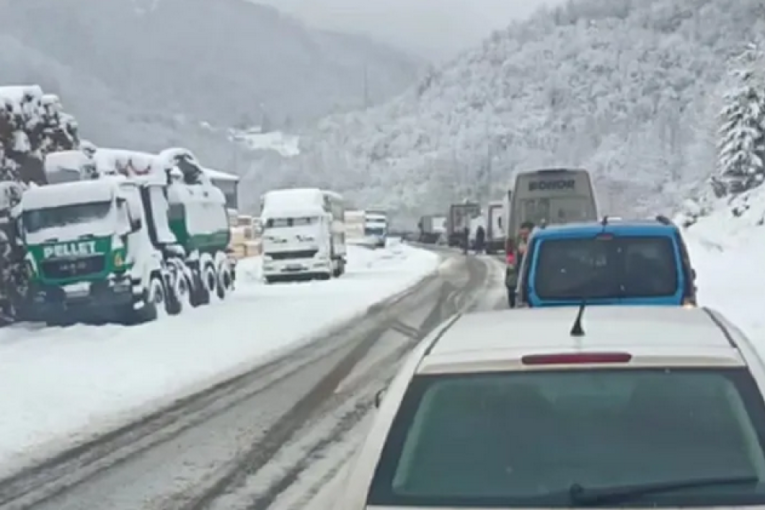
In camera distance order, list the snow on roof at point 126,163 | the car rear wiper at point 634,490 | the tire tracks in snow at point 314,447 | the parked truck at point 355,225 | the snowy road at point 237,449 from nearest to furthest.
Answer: the car rear wiper at point 634,490
the tire tracks in snow at point 314,447
the snowy road at point 237,449
the snow on roof at point 126,163
the parked truck at point 355,225

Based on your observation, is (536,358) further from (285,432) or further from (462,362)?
(285,432)

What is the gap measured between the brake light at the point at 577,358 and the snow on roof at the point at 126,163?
2777 cm

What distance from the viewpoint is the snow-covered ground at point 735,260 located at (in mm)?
22422

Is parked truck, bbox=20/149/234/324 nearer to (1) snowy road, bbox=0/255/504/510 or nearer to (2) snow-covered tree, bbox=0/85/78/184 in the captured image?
(2) snow-covered tree, bbox=0/85/78/184

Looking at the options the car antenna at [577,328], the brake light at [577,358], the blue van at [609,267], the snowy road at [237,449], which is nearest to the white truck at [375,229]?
the snowy road at [237,449]

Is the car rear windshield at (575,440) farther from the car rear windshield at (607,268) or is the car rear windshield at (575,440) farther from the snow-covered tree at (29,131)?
the snow-covered tree at (29,131)

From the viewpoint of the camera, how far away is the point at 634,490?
376cm

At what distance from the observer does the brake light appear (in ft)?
13.5

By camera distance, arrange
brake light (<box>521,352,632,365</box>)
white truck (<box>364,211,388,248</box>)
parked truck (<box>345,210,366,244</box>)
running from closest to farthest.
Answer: brake light (<box>521,352,632,365</box>) → white truck (<box>364,211,388,248</box>) → parked truck (<box>345,210,366,244</box>)

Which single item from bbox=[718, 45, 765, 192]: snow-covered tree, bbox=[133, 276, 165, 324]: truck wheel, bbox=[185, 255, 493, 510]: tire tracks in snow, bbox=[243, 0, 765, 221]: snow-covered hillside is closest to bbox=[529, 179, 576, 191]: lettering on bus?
bbox=[133, 276, 165, 324]: truck wheel

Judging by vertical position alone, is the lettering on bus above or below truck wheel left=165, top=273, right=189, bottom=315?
above

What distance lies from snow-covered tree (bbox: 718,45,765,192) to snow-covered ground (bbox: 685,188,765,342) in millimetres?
6202

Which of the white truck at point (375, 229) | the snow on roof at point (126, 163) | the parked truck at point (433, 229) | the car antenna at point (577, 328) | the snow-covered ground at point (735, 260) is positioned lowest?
the parked truck at point (433, 229)

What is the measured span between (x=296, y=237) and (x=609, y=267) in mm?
30859
